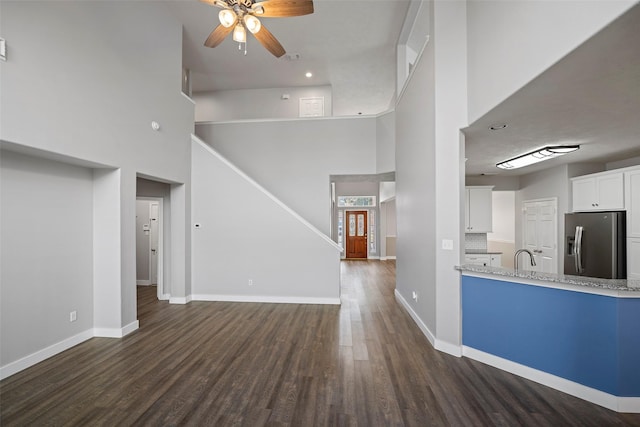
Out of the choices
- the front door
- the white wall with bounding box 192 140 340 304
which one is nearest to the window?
the front door

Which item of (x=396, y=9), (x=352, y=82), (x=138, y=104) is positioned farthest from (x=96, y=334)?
(x=352, y=82)

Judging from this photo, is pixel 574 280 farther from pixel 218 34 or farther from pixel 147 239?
pixel 147 239

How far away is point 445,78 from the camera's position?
9.62 ft

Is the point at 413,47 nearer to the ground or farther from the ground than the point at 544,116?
farther from the ground

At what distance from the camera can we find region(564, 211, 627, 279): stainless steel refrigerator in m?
3.92

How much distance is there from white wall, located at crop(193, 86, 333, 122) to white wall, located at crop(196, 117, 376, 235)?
1.55 metres

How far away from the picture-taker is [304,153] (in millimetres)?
5859

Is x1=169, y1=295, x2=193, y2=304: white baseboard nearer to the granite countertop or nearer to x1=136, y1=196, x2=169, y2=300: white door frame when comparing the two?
x1=136, y1=196, x2=169, y2=300: white door frame

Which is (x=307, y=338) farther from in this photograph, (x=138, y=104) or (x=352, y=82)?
(x=352, y=82)

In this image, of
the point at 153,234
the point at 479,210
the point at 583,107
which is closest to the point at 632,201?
the point at 479,210

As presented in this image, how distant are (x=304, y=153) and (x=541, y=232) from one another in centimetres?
534

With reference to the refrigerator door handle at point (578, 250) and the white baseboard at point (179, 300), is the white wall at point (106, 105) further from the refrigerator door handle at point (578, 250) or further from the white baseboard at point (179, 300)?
the refrigerator door handle at point (578, 250)

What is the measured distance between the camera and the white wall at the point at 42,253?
8.23ft

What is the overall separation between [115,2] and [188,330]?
14.2ft
